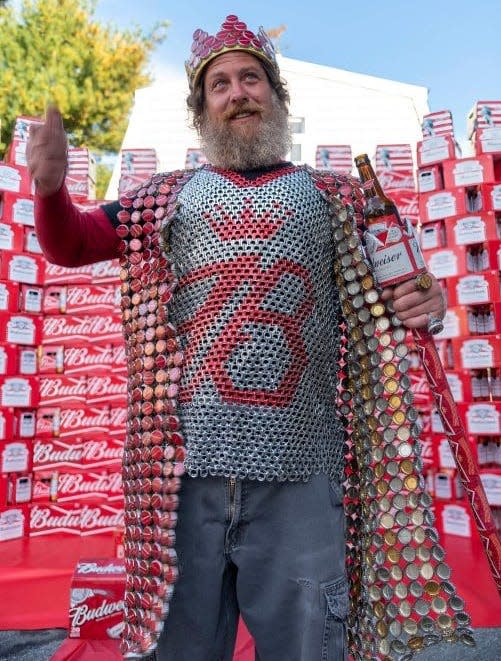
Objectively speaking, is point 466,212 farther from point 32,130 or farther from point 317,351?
point 32,130

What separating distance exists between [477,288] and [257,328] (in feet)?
10.3

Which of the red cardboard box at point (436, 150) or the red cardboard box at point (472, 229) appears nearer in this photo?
the red cardboard box at point (472, 229)

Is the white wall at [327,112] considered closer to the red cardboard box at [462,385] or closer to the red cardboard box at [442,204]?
the red cardboard box at [442,204]

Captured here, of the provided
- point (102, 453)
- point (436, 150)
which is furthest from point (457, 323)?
point (102, 453)

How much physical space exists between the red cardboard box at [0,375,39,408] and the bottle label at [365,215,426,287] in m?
3.38

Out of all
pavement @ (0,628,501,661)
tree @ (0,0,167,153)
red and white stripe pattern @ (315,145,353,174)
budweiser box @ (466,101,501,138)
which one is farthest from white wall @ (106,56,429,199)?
pavement @ (0,628,501,661)

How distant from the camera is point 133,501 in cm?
136

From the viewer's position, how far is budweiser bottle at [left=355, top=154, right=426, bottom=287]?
138 centimetres

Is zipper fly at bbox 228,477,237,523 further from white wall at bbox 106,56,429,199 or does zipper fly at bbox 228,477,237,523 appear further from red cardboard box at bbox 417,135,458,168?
white wall at bbox 106,56,429,199

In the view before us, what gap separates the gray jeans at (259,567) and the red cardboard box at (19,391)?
3206mm

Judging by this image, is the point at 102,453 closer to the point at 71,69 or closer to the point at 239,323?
the point at 239,323

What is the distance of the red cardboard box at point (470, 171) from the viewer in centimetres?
403

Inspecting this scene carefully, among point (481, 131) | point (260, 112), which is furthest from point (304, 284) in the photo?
point (481, 131)

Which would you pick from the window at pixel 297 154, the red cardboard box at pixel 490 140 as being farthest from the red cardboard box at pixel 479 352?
the window at pixel 297 154
